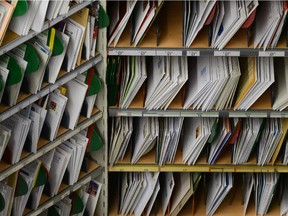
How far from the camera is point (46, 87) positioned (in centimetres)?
452

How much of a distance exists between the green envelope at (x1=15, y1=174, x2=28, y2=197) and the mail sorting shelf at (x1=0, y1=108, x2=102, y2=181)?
104 mm

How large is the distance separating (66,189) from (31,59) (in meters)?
1.12

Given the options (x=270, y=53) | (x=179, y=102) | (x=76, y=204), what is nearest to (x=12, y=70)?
(x=179, y=102)

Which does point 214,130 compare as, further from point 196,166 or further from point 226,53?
point 226,53

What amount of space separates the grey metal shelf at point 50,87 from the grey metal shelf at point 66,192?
0.83m

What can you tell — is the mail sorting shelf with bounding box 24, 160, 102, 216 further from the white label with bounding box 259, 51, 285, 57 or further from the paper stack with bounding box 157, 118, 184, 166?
the white label with bounding box 259, 51, 285, 57

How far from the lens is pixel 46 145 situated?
4762mm

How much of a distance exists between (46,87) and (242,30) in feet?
3.93

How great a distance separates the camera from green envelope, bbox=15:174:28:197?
4723 mm

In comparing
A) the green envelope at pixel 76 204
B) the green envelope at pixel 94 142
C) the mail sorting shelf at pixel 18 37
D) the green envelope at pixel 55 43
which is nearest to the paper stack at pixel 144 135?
the green envelope at pixel 94 142

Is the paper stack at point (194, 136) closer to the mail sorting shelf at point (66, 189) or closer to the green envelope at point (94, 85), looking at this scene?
the mail sorting shelf at point (66, 189)

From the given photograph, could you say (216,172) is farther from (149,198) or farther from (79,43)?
(79,43)

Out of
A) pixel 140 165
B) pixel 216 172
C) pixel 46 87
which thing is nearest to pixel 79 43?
pixel 46 87

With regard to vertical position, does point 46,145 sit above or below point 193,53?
below
